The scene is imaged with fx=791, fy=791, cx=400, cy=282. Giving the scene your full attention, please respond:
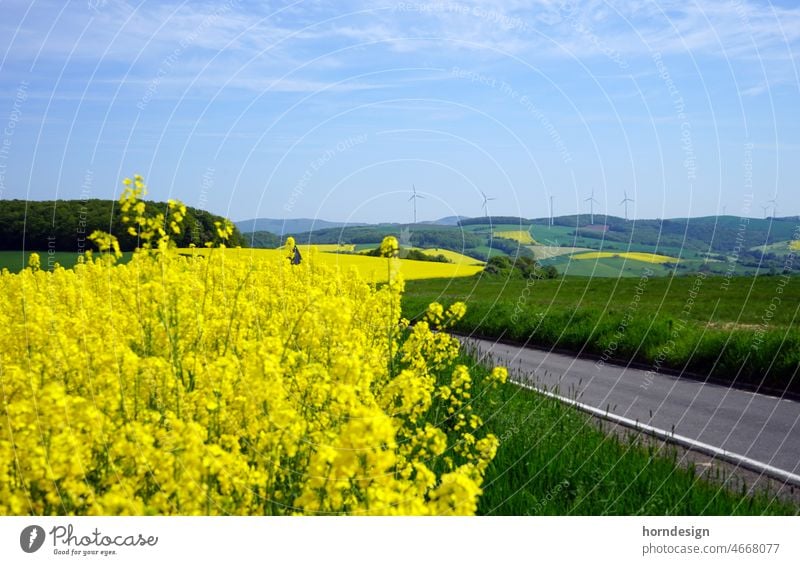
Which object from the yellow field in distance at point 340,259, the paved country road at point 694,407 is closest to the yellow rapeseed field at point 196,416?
the yellow field in distance at point 340,259

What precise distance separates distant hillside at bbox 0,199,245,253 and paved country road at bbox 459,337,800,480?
5471 millimetres

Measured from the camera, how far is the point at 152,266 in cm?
690

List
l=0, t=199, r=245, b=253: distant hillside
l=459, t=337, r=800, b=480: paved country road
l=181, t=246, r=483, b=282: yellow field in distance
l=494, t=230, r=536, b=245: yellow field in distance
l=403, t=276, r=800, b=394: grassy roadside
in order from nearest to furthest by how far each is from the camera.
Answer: l=0, t=199, r=245, b=253: distant hillside → l=459, t=337, r=800, b=480: paved country road → l=181, t=246, r=483, b=282: yellow field in distance → l=403, t=276, r=800, b=394: grassy roadside → l=494, t=230, r=536, b=245: yellow field in distance

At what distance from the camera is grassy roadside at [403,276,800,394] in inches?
563

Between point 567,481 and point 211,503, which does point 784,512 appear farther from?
point 211,503

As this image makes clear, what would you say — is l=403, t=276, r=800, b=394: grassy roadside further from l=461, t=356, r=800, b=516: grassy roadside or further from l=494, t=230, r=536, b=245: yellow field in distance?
l=461, t=356, r=800, b=516: grassy roadside

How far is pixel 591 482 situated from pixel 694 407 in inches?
230

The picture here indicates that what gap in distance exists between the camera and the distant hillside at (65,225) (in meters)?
8.21

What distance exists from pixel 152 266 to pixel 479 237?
7.15 metres

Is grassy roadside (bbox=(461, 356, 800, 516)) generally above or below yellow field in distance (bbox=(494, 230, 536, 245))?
below

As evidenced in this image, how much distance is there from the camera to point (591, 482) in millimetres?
7004

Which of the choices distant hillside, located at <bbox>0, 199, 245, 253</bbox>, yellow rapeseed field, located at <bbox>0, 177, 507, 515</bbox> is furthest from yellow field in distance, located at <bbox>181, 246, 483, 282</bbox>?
yellow rapeseed field, located at <bbox>0, 177, 507, 515</bbox>

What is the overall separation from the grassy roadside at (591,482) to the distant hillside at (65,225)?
12.1 ft
